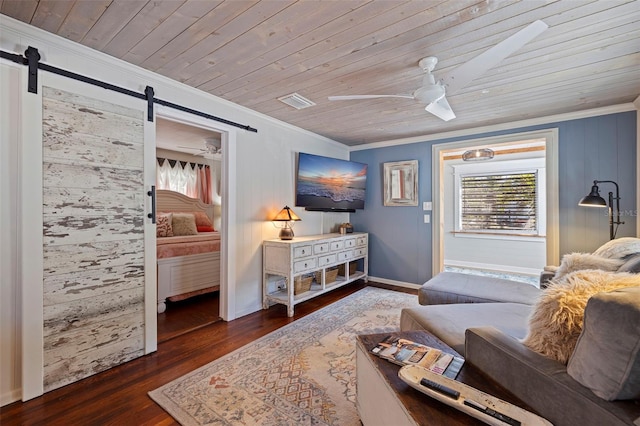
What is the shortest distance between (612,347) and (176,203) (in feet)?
19.3

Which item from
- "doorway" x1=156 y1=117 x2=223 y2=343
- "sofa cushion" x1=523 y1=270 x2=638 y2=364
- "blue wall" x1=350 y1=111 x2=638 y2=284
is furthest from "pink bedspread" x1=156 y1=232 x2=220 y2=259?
"sofa cushion" x1=523 y1=270 x2=638 y2=364

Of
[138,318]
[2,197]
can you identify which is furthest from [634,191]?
[2,197]

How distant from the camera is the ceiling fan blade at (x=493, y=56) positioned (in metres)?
1.45

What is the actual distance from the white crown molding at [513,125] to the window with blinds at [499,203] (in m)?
2.22

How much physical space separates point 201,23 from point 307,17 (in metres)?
0.64

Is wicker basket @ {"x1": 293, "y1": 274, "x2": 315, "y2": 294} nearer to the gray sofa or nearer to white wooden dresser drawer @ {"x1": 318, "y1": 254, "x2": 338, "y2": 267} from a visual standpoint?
white wooden dresser drawer @ {"x1": 318, "y1": 254, "x2": 338, "y2": 267}

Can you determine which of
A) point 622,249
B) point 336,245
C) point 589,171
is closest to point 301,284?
point 336,245

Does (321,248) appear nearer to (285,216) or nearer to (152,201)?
(285,216)

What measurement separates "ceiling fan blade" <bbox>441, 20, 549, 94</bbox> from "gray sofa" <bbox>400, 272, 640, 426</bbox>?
1282 mm

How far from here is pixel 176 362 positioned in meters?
2.23

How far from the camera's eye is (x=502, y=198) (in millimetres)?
5547

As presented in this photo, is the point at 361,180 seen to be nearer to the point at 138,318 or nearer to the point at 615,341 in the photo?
the point at 138,318

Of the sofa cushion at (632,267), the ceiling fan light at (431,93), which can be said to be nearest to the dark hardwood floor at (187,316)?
the ceiling fan light at (431,93)

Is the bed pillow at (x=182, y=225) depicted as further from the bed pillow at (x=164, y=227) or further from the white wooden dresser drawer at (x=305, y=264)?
the white wooden dresser drawer at (x=305, y=264)
